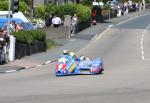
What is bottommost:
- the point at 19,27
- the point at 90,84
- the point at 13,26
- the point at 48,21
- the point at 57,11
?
the point at 90,84

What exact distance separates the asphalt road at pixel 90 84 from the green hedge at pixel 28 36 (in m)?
3.23

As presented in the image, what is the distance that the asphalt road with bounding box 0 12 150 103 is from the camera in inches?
670

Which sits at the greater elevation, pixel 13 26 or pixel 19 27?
pixel 13 26

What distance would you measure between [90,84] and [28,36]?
1551 cm

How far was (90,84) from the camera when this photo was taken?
69.2 ft

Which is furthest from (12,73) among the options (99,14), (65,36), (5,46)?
(99,14)

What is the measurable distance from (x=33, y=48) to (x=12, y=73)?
10499mm

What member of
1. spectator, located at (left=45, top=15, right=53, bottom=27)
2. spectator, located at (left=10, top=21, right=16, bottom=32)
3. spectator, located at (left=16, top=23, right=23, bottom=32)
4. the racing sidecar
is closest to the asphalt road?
the racing sidecar

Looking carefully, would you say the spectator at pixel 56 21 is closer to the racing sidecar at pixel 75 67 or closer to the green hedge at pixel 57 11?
the green hedge at pixel 57 11

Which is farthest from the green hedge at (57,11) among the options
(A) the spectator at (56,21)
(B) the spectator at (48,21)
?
(A) the spectator at (56,21)

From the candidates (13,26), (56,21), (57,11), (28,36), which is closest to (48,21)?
(56,21)

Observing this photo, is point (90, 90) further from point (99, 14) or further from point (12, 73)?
point (99, 14)

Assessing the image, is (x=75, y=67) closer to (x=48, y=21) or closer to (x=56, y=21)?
(x=56, y=21)

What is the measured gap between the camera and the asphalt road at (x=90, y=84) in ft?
55.8
